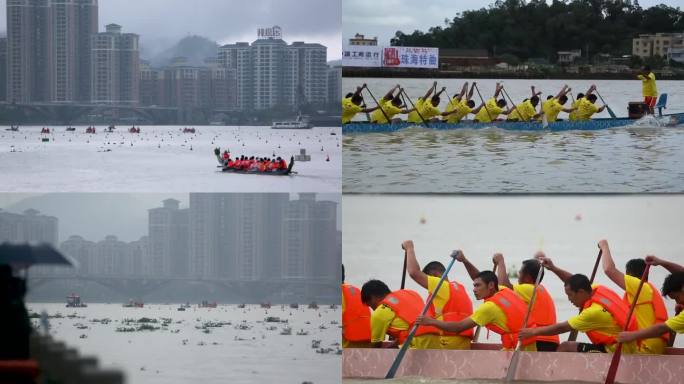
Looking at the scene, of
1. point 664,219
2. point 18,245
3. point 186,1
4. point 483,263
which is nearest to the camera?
point 18,245

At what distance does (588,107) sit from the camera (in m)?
7.96

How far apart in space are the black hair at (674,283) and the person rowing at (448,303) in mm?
782

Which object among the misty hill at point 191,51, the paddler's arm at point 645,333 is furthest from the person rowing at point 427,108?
the paddler's arm at point 645,333

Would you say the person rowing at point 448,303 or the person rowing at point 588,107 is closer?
the person rowing at point 448,303

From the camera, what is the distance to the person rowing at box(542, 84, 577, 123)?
786 cm

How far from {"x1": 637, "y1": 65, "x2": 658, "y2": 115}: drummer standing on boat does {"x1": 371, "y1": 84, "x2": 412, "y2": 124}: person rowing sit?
136cm

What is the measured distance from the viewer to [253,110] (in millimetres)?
5395

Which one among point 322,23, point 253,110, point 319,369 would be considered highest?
point 322,23

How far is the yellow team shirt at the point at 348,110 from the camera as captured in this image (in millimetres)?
7508

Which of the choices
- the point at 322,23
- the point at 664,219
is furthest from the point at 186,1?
the point at 664,219

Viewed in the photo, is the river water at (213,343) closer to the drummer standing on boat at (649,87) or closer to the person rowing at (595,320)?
the person rowing at (595,320)

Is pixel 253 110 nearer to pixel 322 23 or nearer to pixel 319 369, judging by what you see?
pixel 322 23

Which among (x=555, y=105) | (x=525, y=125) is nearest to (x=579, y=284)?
(x=555, y=105)

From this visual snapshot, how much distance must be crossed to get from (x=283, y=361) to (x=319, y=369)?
0.15 m
